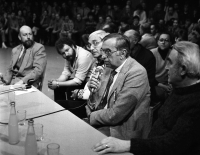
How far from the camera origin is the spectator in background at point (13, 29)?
9758 millimetres

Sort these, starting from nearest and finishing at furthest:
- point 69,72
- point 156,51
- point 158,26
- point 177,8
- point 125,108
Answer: point 125,108, point 69,72, point 156,51, point 158,26, point 177,8

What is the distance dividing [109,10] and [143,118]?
26.1 ft

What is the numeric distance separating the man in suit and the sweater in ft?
1.66

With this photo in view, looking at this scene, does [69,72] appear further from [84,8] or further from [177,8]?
[84,8]

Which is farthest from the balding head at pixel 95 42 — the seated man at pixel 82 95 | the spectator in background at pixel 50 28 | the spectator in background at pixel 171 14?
the spectator in background at pixel 50 28

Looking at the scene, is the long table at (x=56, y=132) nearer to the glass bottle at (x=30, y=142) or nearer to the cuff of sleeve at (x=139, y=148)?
the glass bottle at (x=30, y=142)

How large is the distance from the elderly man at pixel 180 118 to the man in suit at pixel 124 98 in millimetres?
513

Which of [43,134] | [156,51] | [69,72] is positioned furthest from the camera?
[156,51]

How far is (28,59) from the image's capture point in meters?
3.62

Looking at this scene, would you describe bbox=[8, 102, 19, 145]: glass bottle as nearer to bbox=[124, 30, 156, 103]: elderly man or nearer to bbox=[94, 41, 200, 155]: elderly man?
bbox=[94, 41, 200, 155]: elderly man

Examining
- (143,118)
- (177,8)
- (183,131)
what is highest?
(177,8)

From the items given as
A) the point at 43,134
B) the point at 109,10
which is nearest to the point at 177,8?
the point at 109,10

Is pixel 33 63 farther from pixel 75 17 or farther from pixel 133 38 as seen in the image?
pixel 75 17

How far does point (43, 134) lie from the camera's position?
6.19 feet
